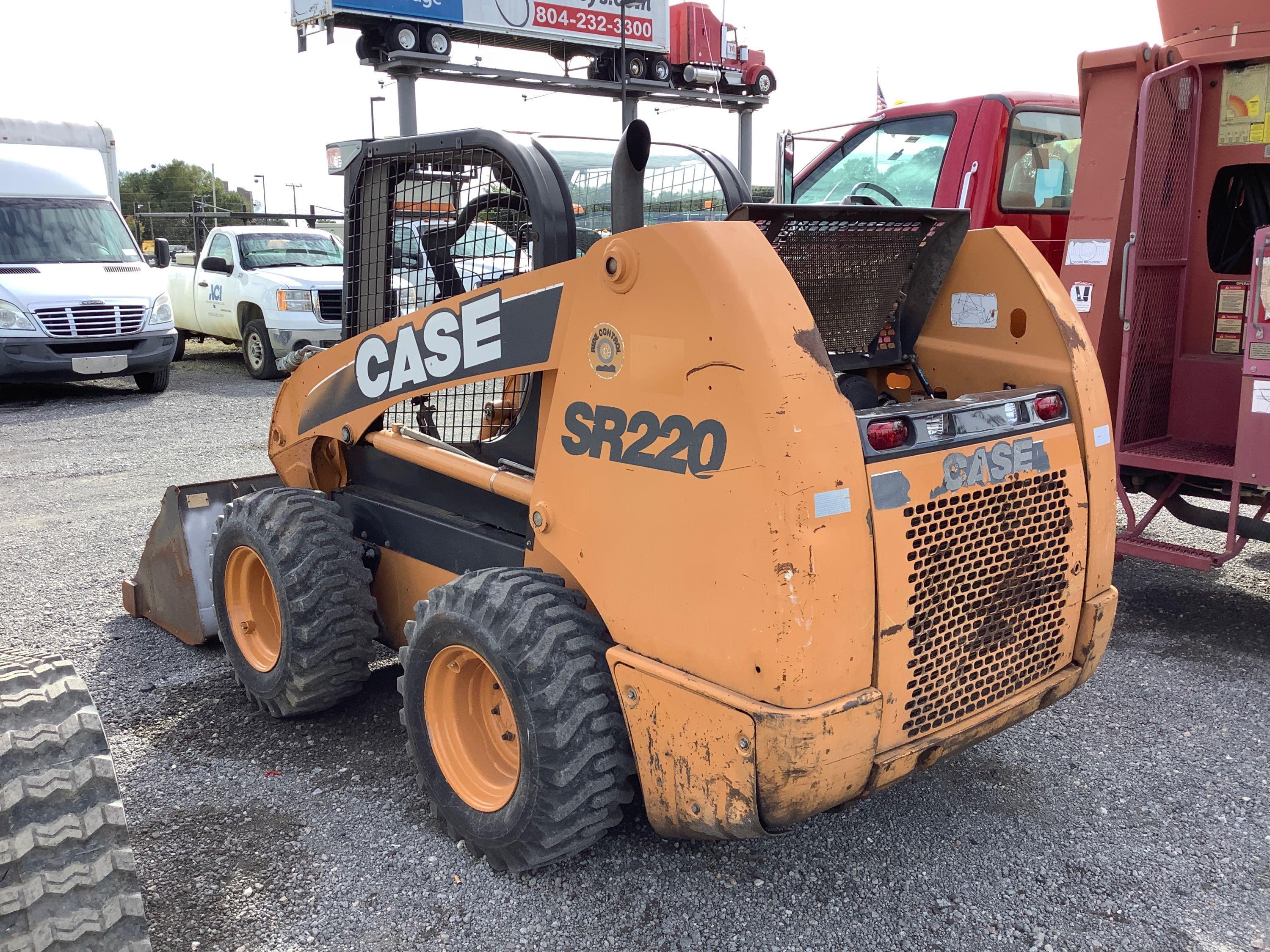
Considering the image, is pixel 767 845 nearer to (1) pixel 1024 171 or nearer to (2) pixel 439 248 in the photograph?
(2) pixel 439 248

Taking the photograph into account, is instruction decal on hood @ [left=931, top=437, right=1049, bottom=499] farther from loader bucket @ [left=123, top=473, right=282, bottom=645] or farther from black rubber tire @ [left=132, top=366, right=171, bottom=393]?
black rubber tire @ [left=132, top=366, right=171, bottom=393]

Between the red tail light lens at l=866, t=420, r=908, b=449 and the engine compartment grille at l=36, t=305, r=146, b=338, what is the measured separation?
10.9m

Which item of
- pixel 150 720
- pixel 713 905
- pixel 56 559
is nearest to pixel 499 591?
pixel 713 905

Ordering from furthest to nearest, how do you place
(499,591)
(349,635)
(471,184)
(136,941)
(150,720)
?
1. (150,720)
2. (349,635)
3. (471,184)
4. (499,591)
5. (136,941)

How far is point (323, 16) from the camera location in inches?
749

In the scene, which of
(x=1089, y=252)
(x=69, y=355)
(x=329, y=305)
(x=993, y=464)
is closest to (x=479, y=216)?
(x=993, y=464)

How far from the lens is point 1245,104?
4.74 meters

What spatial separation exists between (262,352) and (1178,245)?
11050 millimetres

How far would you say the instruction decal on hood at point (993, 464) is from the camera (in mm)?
2529

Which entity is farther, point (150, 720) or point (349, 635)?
point (150, 720)

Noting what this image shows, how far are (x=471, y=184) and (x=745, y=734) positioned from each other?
6.19 feet

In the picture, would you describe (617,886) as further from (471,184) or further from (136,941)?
(471,184)

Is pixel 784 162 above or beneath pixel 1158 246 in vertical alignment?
above

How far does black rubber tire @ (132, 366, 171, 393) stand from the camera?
12227 millimetres
